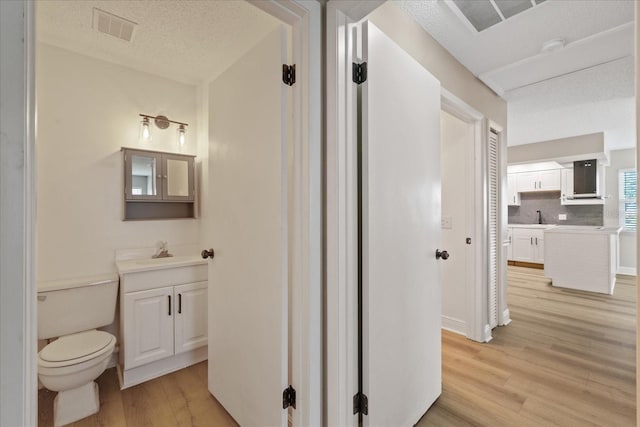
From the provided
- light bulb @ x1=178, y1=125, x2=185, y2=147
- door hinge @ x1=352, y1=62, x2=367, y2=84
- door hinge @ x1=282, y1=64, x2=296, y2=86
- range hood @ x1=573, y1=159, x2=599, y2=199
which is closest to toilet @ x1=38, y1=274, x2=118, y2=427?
light bulb @ x1=178, y1=125, x2=185, y2=147

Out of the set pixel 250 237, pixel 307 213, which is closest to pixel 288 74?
pixel 307 213

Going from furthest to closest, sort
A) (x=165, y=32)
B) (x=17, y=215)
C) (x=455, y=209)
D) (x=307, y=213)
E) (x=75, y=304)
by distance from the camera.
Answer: (x=455, y=209), (x=165, y=32), (x=75, y=304), (x=307, y=213), (x=17, y=215)

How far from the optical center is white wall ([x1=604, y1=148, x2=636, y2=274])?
5.52m

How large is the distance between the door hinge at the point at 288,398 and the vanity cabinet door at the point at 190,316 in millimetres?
1238

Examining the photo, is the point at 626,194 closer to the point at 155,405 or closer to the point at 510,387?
the point at 510,387

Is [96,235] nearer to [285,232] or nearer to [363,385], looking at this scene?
[285,232]

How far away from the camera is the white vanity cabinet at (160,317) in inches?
74.7

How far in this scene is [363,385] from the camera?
1265mm

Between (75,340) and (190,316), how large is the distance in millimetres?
673

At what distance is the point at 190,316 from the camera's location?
217 cm

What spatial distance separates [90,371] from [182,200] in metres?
1.39

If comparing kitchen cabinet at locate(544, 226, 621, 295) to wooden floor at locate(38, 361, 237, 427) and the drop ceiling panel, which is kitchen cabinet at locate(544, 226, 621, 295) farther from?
wooden floor at locate(38, 361, 237, 427)

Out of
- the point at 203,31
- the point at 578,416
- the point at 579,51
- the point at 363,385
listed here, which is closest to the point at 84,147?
the point at 203,31

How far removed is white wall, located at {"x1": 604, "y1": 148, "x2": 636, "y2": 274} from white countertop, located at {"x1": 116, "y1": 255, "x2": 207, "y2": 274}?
7.58 m
